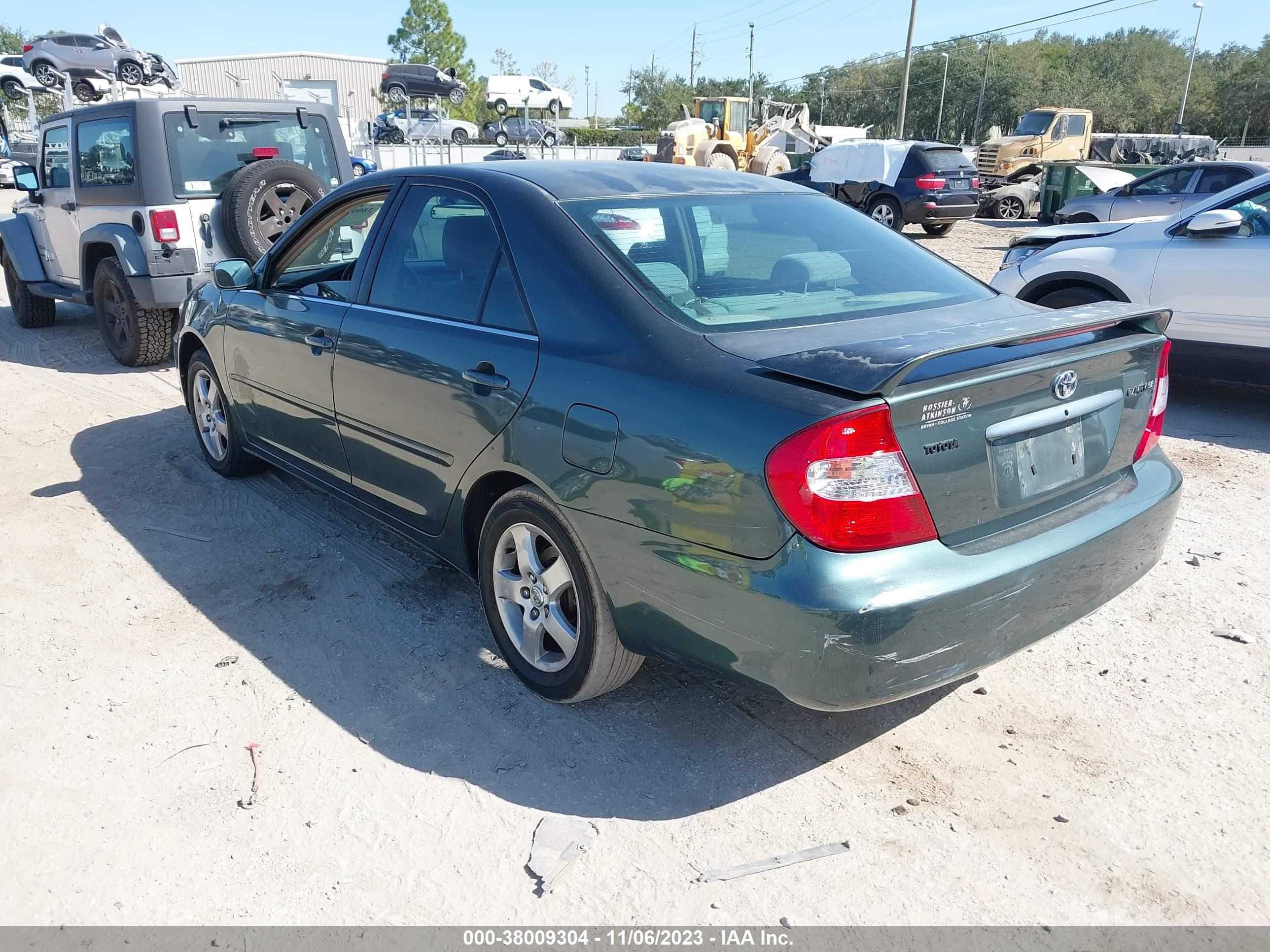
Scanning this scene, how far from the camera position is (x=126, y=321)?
791cm

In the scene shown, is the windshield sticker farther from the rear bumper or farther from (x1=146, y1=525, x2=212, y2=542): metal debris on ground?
(x1=146, y1=525, x2=212, y2=542): metal debris on ground

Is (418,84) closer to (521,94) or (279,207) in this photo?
(521,94)

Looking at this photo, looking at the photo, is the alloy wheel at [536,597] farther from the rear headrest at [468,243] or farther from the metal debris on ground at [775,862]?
the rear headrest at [468,243]

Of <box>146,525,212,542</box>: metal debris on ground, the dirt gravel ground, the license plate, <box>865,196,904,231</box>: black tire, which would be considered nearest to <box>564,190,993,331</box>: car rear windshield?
the license plate

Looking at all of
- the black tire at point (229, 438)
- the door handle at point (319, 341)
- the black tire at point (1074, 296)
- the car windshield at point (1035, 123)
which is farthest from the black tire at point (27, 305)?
the car windshield at point (1035, 123)

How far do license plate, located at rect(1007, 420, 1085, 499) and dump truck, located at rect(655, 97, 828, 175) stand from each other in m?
19.8

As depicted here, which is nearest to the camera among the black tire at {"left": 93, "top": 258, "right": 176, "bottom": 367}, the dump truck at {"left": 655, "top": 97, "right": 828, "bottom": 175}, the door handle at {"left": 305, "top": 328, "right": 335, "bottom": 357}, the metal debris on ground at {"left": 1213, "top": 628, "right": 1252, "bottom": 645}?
the metal debris on ground at {"left": 1213, "top": 628, "right": 1252, "bottom": 645}

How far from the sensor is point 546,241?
3008mm

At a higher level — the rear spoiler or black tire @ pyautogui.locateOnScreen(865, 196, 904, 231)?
the rear spoiler

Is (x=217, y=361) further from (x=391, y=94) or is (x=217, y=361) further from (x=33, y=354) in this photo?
(x=391, y=94)

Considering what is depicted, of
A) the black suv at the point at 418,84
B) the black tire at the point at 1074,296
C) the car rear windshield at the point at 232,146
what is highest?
the black suv at the point at 418,84

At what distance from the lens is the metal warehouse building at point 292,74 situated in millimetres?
41938

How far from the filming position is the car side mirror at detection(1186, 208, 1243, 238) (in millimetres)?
6016

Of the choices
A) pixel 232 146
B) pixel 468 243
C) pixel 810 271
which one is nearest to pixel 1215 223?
pixel 810 271
